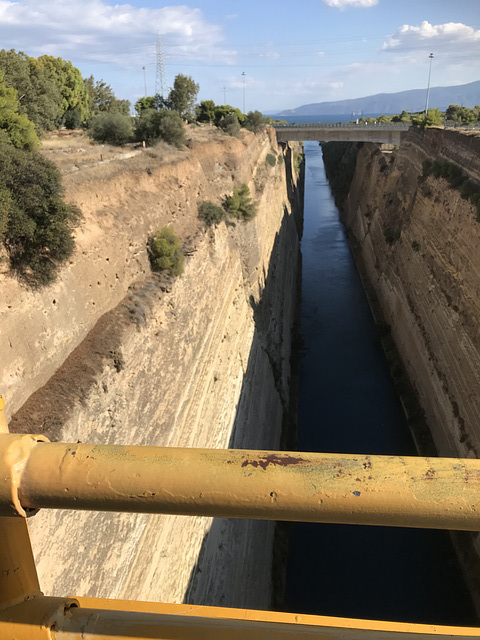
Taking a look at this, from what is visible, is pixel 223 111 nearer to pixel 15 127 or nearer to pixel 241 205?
pixel 241 205

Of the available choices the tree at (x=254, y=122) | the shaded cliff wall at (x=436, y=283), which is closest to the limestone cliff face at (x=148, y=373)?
the shaded cliff wall at (x=436, y=283)

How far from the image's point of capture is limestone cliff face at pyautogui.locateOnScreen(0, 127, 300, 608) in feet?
20.2

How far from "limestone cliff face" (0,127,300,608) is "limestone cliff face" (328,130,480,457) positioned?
18.3 ft

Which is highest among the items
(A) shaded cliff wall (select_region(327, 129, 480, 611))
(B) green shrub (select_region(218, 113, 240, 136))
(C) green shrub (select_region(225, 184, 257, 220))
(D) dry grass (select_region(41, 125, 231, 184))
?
(B) green shrub (select_region(218, 113, 240, 136))

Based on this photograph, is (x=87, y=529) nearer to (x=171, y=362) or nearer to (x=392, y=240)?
(x=171, y=362)

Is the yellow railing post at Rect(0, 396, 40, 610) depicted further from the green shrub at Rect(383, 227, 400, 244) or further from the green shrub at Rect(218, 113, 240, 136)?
the green shrub at Rect(383, 227, 400, 244)

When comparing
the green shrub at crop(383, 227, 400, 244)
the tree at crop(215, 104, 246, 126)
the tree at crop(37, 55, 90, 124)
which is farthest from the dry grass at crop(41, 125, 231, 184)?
the tree at crop(215, 104, 246, 126)

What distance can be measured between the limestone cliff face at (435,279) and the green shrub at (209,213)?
7.96 metres

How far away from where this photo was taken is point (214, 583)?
8.68m

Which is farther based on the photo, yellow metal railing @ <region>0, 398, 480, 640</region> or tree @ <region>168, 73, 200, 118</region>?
tree @ <region>168, 73, 200, 118</region>

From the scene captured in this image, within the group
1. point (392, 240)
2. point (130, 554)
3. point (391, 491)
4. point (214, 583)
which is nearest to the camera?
point (391, 491)

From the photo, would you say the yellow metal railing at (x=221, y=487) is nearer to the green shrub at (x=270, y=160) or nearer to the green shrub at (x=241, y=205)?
the green shrub at (x=241, y=205)

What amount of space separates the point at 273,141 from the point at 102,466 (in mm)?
32894

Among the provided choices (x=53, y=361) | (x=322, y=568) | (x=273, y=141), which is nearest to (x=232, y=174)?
(x=53, y=361)
